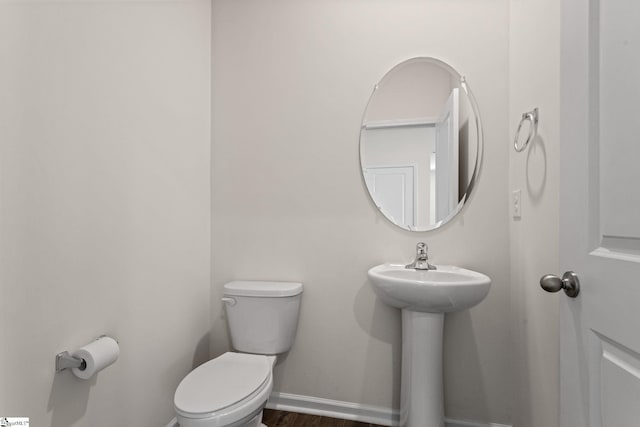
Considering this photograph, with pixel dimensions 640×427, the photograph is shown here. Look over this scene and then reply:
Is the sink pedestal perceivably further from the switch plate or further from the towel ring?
the towel ring

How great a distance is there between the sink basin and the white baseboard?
0.67 meters

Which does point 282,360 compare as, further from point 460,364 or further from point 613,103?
point 613,103

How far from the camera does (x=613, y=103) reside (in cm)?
65

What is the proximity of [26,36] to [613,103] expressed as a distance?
1504 mm

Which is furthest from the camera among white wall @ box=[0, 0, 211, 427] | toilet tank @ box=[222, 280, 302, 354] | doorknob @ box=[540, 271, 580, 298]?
toilet tank @ box=[222, 280, 302, 354]

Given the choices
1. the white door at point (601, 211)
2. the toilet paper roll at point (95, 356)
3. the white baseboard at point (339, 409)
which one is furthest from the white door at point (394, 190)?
the toilet paper roll at point (95, 356)

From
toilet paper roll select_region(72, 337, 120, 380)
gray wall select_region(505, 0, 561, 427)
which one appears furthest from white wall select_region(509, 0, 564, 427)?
toilet paper roll select_region(72, 337, 120, 380)

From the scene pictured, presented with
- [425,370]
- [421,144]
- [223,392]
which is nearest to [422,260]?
[425,370]

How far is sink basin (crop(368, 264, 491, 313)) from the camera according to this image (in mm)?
1255

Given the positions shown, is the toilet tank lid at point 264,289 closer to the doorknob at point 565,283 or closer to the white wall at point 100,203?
the white wall at point 100,203

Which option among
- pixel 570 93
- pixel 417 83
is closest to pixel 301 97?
pixel 417 83

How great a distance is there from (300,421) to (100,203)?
141 cm

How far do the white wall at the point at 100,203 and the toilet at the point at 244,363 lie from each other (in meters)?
0.27

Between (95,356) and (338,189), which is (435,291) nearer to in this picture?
(338,189)
